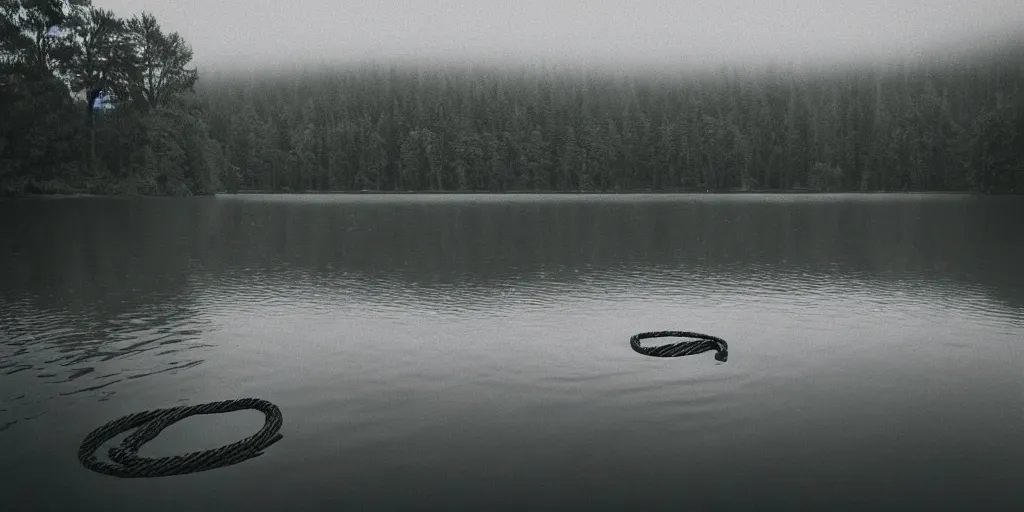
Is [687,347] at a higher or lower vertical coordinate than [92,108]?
lower

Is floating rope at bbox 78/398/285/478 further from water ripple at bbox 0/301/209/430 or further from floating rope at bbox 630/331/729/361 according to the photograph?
floating rope at bbox 630/331/729/361

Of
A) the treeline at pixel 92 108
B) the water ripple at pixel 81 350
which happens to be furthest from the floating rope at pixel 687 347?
the treeline at pixel 92 108

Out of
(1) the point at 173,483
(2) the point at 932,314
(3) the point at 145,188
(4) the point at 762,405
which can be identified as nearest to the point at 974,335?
(2) the point at 932,314

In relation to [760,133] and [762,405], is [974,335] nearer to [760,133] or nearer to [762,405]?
[762,405]

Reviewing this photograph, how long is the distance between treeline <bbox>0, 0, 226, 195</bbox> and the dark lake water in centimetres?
→ 7217

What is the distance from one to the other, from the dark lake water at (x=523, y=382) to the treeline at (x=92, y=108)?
72.2 metres

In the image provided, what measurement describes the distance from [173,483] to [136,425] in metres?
2.31

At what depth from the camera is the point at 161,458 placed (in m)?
10.2

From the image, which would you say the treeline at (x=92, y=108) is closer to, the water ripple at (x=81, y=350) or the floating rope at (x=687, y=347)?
the water ripple at (x=81, y=350)

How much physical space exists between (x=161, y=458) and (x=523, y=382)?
6136mm

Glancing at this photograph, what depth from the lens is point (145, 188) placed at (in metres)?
105

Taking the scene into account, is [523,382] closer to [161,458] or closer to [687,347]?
[687,347]

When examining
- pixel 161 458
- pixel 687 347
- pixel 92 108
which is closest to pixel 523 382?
pixel 687 347

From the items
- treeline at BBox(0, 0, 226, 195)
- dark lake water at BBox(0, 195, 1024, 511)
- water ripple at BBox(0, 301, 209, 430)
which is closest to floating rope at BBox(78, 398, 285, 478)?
dark lake water at BBox(0, 195, 1024, 511)
